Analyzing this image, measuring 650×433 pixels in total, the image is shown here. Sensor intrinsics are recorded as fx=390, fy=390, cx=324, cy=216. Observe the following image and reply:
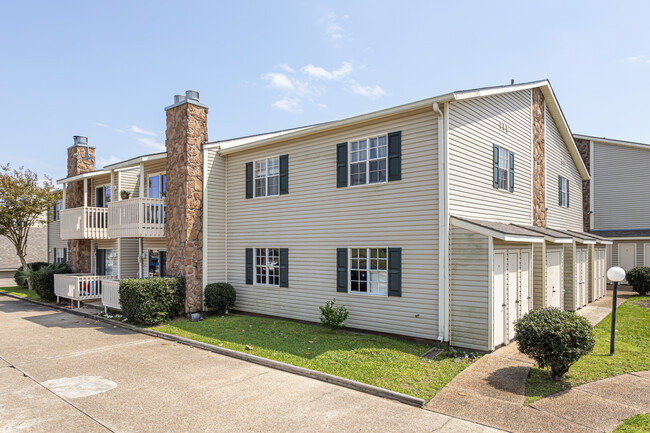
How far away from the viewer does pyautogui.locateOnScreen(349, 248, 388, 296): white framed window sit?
1073cm

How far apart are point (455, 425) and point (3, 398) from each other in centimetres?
767

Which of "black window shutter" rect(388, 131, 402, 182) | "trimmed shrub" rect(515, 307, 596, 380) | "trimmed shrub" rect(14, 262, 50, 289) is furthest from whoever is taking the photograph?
"trimmed shrub" rect(14, 262, 50, 289)

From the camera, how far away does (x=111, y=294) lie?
1464 centimetres

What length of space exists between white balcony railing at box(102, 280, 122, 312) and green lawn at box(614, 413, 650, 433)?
14.3 m

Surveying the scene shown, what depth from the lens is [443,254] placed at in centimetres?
952

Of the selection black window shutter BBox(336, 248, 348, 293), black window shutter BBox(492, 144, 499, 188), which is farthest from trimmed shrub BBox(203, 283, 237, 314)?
black window shutter BBox(492, 144, 499, 188)

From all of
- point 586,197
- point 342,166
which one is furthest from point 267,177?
point 586,197

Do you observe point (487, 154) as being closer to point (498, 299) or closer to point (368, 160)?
point (368, 160)

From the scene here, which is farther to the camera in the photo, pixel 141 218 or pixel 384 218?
pixel 141 218

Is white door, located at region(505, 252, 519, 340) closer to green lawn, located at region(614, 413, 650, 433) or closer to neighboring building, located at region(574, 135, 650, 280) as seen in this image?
green lawn, located at region(614, 413, 650, 433)

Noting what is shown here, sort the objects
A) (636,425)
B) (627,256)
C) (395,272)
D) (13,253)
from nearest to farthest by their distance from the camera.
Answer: (636,425), (395,272), (627,256), (13,253)

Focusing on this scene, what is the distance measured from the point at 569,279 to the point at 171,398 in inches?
537

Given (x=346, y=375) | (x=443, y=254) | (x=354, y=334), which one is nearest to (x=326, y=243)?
(x=354, y=334)

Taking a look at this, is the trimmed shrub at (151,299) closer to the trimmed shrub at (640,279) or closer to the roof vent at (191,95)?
the roof vent at (191,95)
